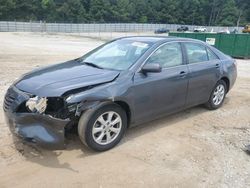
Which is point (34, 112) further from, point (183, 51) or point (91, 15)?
point (91, 15)

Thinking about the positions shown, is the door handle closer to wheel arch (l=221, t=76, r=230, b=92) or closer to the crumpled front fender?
wheel arch (l=221, t=76, r=230, b=92)

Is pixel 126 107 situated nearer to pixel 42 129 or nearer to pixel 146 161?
pixel 146 161

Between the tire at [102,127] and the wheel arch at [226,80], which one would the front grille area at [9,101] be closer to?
the tire at [102,127]

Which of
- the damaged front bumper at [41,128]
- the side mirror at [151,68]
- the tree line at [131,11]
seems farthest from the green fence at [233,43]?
the tree line at [131,11]

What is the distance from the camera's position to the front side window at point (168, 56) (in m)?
4.44

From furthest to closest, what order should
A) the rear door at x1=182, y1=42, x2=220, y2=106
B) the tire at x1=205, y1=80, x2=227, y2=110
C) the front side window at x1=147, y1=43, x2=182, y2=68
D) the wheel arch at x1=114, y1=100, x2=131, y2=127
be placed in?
the tire at x1=205, y1=80, x2=227, y2=110 → the rear door at x1=182, y1=42, x2=220, y2=106 → the front side window at x1=147, y1=43, x2=182, y2=68 → the wheel arch at x1=114, y1=100, x2=131, y2=127

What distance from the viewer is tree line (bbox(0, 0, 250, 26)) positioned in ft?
243

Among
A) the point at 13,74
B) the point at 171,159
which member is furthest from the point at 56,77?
the point at 13,74

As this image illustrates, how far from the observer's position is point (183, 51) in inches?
195

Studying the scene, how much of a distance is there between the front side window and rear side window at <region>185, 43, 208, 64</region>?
0.87 feet

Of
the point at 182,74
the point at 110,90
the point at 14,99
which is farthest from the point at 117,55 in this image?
the point at 14,99

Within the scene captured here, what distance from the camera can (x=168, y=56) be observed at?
4.68 metres

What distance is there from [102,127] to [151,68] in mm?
1129

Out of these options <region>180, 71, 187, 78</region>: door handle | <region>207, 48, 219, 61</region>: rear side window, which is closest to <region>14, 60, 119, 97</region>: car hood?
<region>180, 71, 187, 78</region>: door handle
